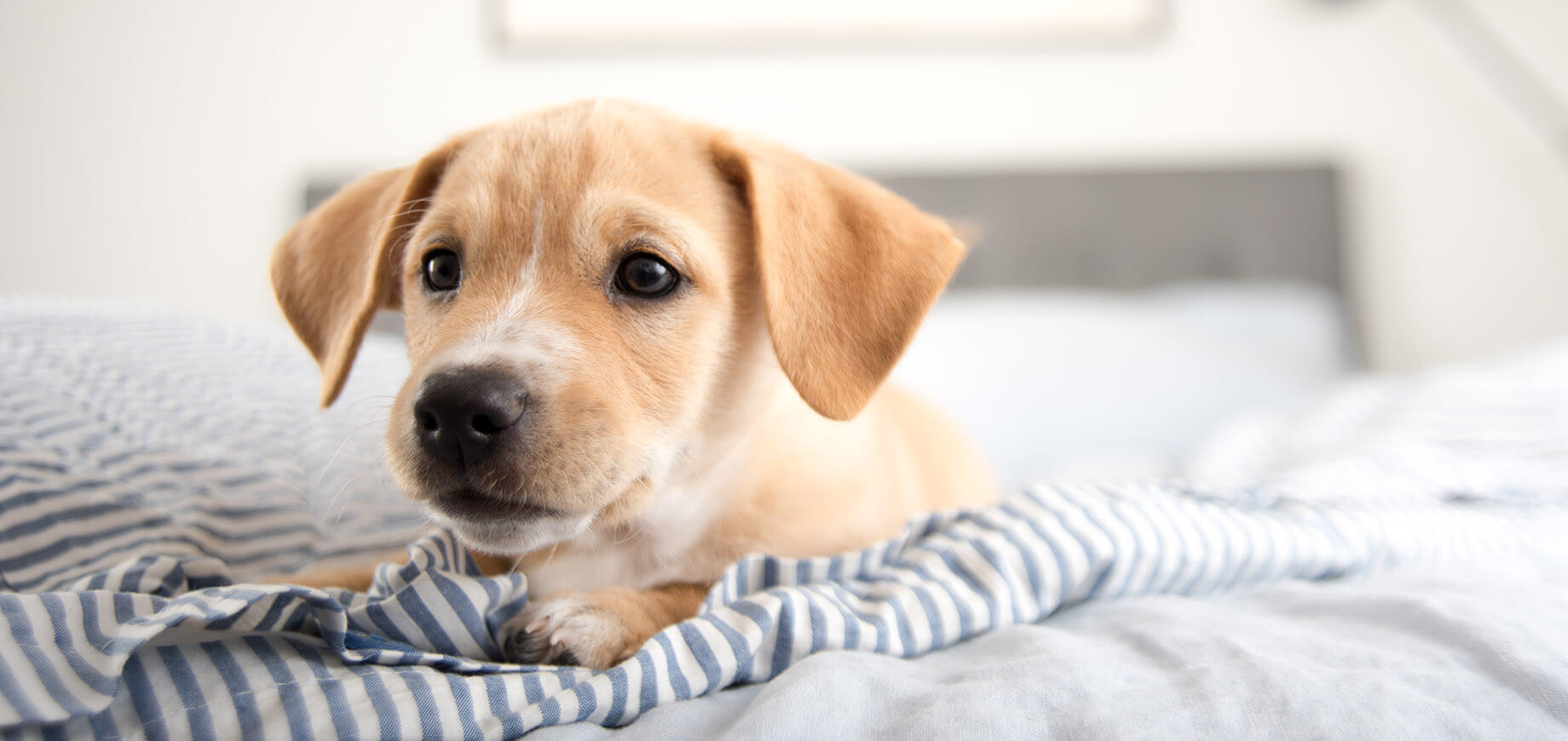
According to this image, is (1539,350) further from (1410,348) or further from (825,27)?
(825,27)

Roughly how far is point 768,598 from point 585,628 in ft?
0.56

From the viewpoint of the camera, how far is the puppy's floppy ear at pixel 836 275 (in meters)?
0.94

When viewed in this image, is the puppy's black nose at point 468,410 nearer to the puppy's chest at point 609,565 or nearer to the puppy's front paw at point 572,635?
the puppy's front paw at point 572,635

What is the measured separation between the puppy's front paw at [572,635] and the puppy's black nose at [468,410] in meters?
0.16

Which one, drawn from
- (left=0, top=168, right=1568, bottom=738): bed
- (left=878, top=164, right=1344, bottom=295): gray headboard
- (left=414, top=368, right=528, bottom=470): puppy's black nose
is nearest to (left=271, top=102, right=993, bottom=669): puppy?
(left=414, top=368, right=528, bottom=470): puppy's black nose

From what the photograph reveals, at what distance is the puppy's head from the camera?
2.64ft

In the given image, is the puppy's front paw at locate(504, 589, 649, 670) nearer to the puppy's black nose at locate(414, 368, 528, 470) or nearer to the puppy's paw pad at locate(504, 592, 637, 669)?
the puppy's paw pad at locate(504, 592, 637, 669)

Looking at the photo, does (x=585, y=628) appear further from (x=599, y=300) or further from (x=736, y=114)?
(x=736, y=114)

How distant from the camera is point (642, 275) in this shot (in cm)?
95

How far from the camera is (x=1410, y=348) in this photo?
3789mm

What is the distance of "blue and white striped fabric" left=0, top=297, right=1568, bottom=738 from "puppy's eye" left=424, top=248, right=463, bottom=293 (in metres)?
0.22

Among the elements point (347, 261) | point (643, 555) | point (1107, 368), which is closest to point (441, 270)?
point (347, 261)

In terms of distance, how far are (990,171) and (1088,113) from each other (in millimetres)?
494

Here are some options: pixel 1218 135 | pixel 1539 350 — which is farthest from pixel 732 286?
pixel 1218 135
